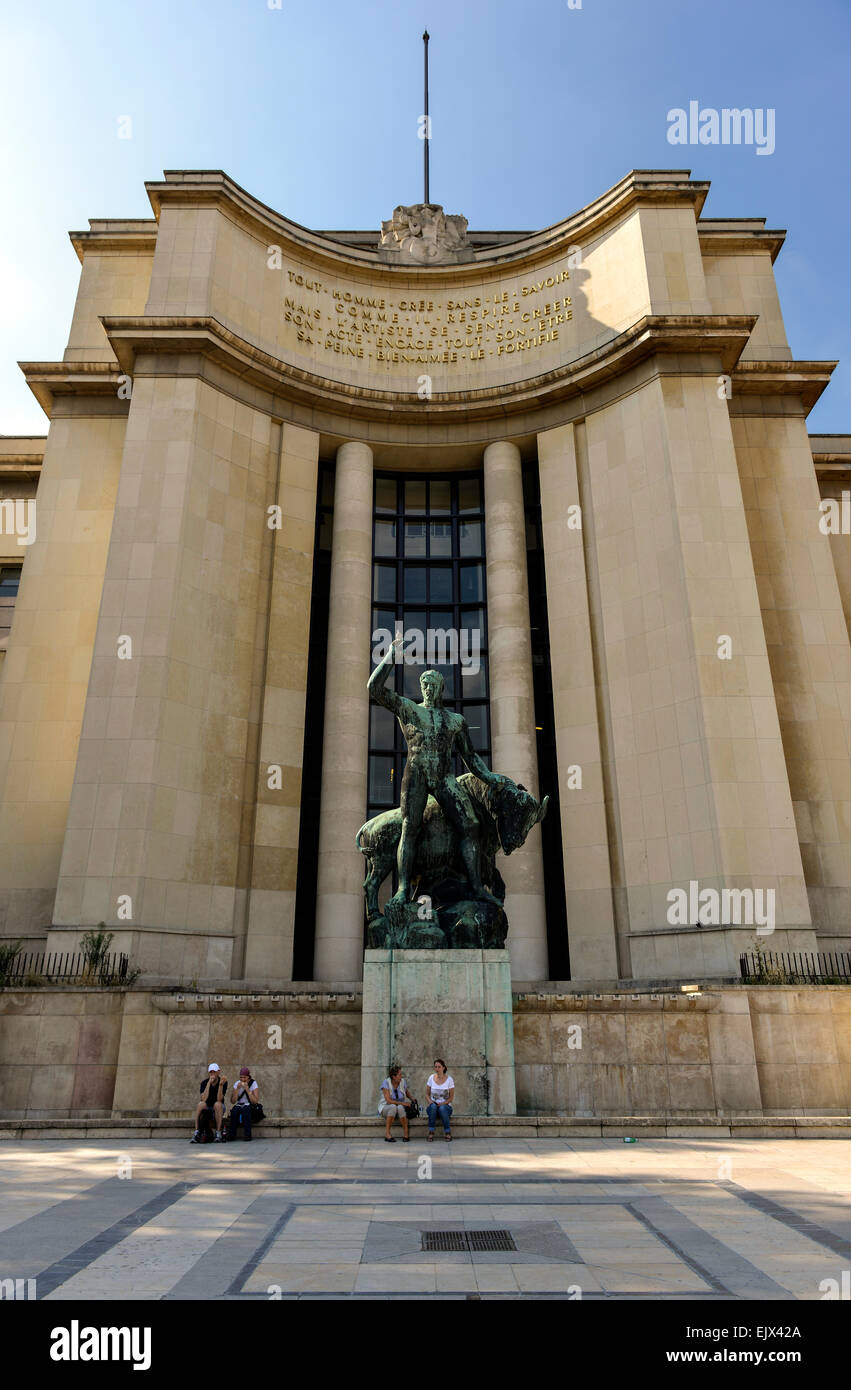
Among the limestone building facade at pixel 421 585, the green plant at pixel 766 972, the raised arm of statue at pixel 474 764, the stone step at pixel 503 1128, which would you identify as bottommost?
the stone step at pixel 503 1128

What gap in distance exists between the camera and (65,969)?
863 inches

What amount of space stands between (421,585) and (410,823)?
19.8 metres

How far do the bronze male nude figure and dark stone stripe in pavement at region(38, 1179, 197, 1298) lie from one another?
26.6ft

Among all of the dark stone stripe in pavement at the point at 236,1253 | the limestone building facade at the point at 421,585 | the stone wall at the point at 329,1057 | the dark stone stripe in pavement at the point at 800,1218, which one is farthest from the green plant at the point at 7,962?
the dark stone stripe in pavement at the point at 800,1218

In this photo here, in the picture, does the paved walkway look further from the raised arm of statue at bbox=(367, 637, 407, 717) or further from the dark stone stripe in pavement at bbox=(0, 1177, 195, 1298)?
the raised arm of statue at bbox=(367, 637, 407, 717)

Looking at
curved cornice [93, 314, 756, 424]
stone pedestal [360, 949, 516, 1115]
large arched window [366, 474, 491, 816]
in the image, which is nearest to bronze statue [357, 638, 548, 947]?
stone pedestal [360, 949, 516, 1115]

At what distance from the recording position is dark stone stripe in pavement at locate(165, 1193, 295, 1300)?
19.8ft

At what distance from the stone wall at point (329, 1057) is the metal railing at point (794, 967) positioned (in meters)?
2.14

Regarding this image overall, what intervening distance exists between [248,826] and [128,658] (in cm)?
649

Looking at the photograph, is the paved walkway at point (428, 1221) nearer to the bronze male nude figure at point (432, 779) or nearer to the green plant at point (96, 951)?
the bronze male nude figure at point (432, 779)


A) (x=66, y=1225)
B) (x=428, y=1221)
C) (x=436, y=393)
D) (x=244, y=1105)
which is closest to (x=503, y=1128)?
(x=244, y=1105)

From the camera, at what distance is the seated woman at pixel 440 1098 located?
1394cm
